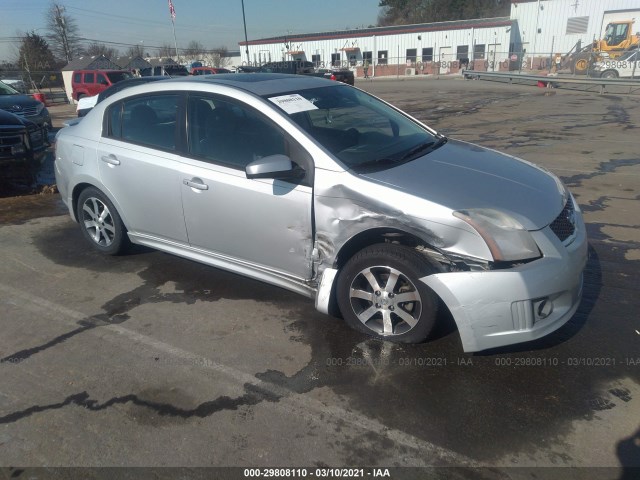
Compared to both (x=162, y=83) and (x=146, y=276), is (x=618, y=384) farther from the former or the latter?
(x=162, y=83)

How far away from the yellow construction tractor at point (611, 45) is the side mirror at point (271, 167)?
34.3 m

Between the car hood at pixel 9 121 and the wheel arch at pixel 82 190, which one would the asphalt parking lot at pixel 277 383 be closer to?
the wheel arch at pixel 82 190

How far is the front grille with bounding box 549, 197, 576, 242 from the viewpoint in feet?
10.1

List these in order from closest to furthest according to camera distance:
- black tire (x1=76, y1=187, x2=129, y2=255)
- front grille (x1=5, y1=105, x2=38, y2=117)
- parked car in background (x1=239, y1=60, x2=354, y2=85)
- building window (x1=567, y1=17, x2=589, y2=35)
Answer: black tire (x1=76, y1=187, x2=129, y2=255)
front grille (x1=5, y1=105, x2=38, y2=117)
parked car in background (x1=239, y1=60, x2=354, y2=85)
building window (x1=567, y1=17, x2=589, y2=35)

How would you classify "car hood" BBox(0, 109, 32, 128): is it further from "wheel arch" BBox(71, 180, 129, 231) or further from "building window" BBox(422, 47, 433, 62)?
"building window" BBox(422, 47, 433, 62)

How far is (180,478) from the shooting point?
233 cm

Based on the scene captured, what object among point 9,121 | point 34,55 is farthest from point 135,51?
point 9,121

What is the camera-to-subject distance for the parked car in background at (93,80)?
2475 centimetres

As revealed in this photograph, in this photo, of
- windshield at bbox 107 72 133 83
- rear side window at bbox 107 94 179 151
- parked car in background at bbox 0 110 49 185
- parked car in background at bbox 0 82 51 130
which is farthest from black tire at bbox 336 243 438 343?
windshield at bbox 107 72 133 83

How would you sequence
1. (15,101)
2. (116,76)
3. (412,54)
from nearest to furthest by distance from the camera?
(15,101), (116,76), (412,54)

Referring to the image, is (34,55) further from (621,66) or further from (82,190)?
(82,190)

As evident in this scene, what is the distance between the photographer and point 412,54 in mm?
55094

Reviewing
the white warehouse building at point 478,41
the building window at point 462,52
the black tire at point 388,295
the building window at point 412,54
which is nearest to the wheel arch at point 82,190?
the black tire at point 388,295

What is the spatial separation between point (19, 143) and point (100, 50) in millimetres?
74085
